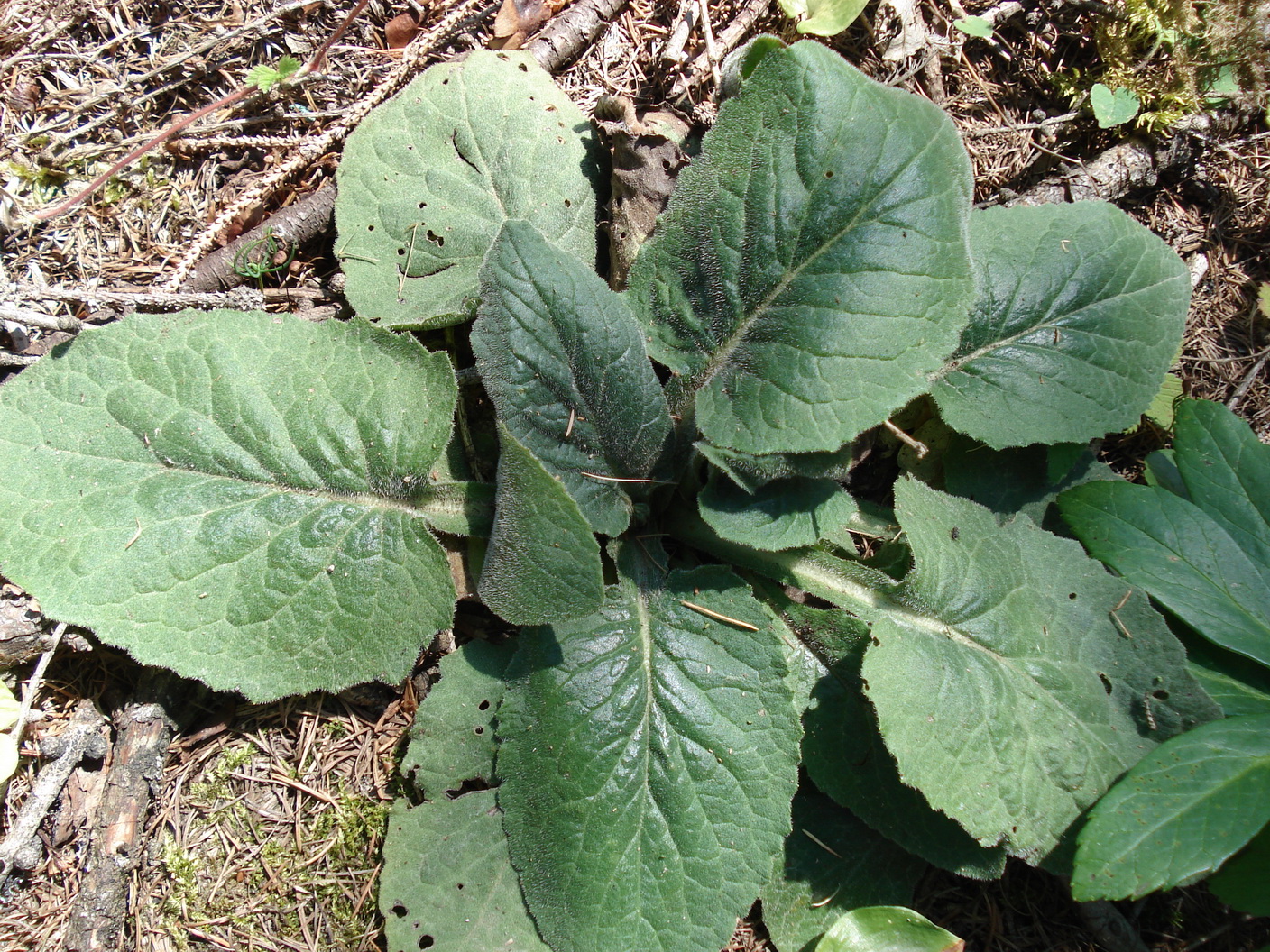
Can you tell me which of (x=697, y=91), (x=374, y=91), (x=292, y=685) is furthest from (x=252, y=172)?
(x=292, y=685)

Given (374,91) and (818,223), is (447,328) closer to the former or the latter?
(374,91)

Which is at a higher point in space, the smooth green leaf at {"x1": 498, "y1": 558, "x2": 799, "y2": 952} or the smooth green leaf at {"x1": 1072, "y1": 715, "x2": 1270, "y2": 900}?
the smooth green leaf at {"x1": 1072, "y1": 715, "x2": 1270, "y2": 900}

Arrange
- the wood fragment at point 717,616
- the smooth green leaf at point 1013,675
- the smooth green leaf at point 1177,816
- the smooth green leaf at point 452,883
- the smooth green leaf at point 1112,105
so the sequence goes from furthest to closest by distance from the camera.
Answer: the smooth green leaf at point 1112,105, the wood fragment at point 717,616, the smooth green leaf at point 452,883, the smooth green leaf at point 1013,675, the smooth green leaf at point 1177,816

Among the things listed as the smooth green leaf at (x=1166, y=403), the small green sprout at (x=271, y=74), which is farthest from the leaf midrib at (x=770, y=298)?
the small green sprout at (x=271, y=74)

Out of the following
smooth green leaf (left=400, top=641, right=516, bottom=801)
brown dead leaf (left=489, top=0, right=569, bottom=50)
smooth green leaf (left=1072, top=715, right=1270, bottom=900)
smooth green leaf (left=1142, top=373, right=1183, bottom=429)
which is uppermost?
brown dead leaf (left=489, top=0, right=569, bottom=50)

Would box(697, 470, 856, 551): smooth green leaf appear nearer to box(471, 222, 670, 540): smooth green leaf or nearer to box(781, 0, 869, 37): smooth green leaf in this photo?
box(471, 222, 670, 540): smooth green leaf

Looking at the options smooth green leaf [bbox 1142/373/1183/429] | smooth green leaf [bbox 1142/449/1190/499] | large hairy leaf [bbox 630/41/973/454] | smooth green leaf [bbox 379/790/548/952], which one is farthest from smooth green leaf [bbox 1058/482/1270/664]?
smooth green leaf [bbox 379/790/548/952]

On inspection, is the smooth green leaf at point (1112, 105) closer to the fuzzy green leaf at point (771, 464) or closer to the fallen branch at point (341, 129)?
the fuzzy green leaf at point (771, 464)
